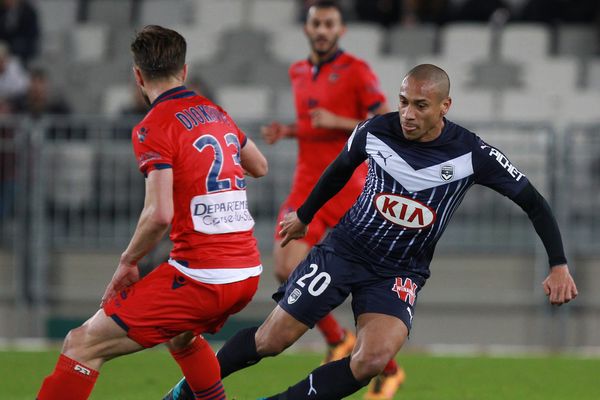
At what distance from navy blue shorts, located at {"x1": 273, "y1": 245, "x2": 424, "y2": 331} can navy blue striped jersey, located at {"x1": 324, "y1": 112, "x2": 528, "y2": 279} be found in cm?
6

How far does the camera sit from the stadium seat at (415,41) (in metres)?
14.2

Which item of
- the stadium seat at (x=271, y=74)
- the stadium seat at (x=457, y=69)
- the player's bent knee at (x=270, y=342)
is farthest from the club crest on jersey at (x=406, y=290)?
the stadium seat at (x=271, y=74)

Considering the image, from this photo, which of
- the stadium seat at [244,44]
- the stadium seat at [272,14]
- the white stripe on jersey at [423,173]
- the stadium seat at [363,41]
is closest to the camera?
the white stripe on jersey at [423,173]

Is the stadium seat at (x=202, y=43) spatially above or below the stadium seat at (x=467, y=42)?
below

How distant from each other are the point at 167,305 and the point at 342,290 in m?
1.03

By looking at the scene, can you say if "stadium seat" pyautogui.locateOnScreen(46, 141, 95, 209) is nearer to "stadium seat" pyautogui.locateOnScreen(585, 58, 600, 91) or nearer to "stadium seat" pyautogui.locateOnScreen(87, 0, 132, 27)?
"stadium seat" pyautogui.locateOnScreen(87, 0, 132, 27)

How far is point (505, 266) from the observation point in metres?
11.6

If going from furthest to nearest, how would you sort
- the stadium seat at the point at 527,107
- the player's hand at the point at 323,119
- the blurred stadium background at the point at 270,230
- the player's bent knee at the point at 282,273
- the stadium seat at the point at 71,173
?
the stadium seat at the point at 527,107
the stadium seat at the point at 71,173
the blurred stadium background at the point at 270,230
the player's bent knee at the point at 282,273
the player's hand at the point at 323,119

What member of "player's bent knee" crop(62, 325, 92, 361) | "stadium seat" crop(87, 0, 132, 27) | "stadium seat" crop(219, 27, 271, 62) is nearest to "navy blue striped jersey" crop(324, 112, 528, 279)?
"player's bent knee" crop(62, 325, 92, 361)

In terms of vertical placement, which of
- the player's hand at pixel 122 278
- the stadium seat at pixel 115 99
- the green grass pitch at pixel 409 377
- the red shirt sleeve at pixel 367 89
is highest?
the red shirt sleeve at pixel 367 89

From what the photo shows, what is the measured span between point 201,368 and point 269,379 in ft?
9.95

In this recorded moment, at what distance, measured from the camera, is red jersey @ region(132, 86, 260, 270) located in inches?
205

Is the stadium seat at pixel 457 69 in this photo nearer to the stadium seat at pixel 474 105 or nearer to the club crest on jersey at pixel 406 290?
the stadium seat at pixel 474 105

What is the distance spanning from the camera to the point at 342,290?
5.87 meters
